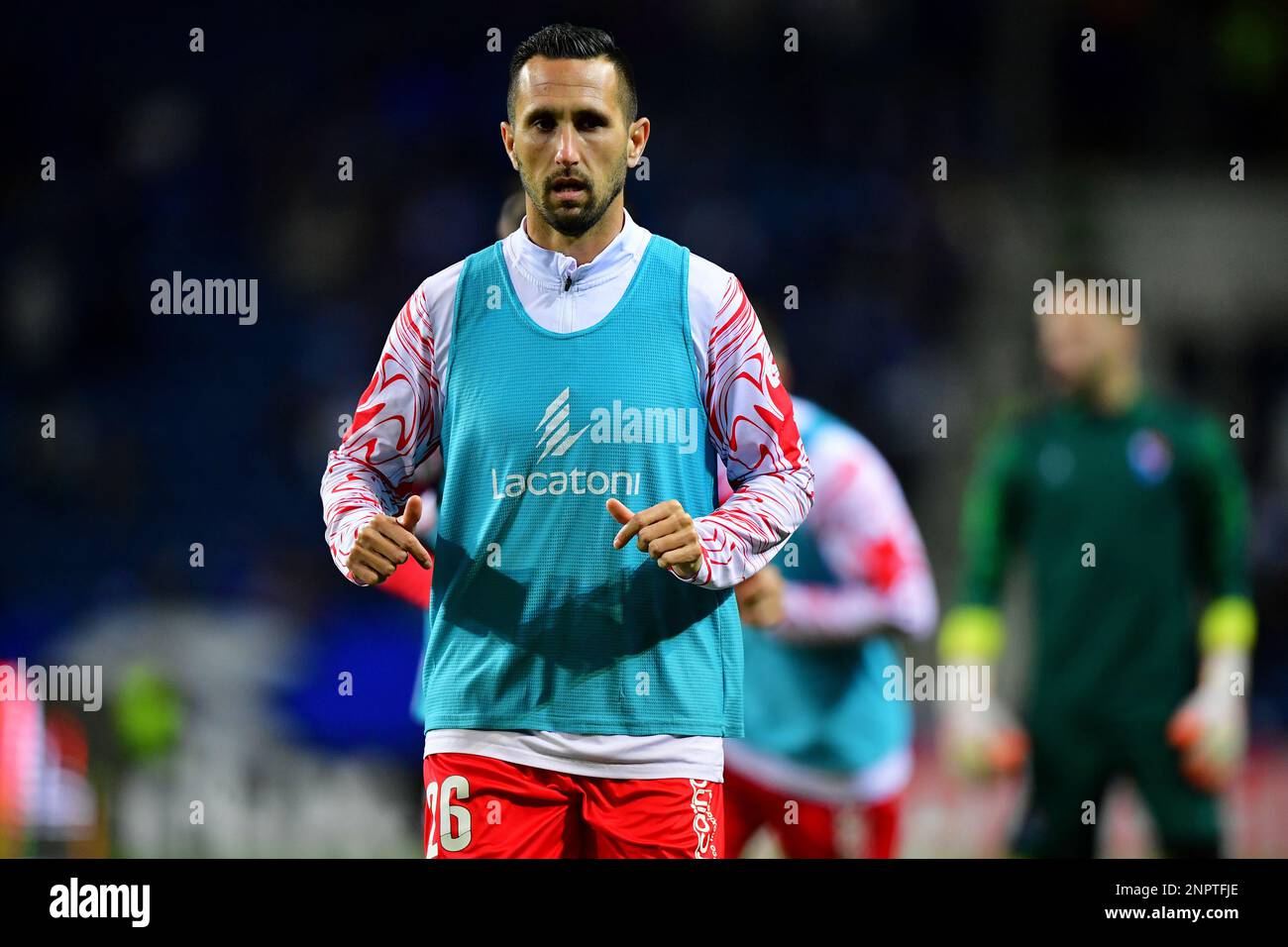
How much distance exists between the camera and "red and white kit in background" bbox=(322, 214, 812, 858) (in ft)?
8.87

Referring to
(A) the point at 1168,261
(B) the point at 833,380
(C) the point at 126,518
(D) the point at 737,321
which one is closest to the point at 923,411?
(B) the point at 833,380

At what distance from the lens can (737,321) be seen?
2805 mm

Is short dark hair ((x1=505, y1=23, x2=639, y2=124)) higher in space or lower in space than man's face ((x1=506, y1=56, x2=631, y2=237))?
higher

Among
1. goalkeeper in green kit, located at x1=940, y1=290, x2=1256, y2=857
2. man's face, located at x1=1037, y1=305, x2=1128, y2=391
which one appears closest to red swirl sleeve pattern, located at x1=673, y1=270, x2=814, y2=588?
goalkeeper in green kit, located at x1=940, y1=290, x2=1256, y2=857

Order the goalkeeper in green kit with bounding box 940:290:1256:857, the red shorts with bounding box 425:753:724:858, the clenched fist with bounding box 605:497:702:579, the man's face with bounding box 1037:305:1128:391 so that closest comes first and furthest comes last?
1. the clenched fist with bounding box 605:497:702:579
2. the red shorts with bounding box 425:753:724:858
3. the goalkeeper in green kit with bounding box 940:290:1256:857
4. the man's face with bounding box 1037:305:1128:391

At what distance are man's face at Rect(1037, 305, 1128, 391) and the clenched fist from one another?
2.99 meters

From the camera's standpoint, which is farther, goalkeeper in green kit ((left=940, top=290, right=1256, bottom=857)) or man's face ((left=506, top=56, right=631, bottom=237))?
goalkeeper in green kit ((left=940, top=290, right=1256, bottom=857))

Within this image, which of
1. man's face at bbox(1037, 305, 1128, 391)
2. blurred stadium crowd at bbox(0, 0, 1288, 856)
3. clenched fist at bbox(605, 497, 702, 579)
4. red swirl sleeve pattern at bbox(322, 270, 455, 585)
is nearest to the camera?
clenched fist at bbox(605, 497, 702, 579)

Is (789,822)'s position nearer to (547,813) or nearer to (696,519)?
(547,813)
